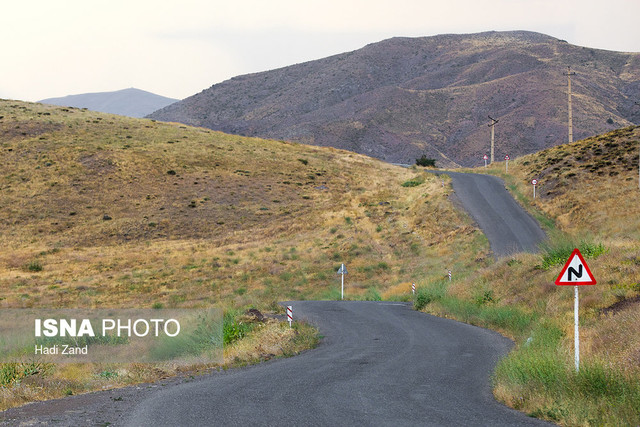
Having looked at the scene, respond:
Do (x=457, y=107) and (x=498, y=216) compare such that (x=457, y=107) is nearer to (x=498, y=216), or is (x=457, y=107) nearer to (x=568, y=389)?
(x=498, y=216)

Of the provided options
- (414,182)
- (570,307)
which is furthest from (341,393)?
(414,182)

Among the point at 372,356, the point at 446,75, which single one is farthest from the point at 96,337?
the point at 446,75

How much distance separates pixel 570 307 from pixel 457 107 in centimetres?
14569

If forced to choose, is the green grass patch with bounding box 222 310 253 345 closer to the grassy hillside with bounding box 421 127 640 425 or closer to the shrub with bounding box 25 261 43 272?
the grassy hillside with bounding box 421 127 640 425

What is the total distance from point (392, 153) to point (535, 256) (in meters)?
113

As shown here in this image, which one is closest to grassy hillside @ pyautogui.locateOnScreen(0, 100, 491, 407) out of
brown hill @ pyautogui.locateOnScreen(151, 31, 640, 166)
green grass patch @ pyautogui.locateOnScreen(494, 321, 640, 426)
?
green grass patch @ pyautogui.locateOnScreen(494, 321, 640, 426)

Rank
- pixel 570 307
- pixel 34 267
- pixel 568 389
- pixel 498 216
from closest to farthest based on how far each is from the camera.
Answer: pixel 568 389, pixel 570 307, pixel 34 267, pixel 498 216

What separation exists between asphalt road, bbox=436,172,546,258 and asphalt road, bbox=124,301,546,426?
18416 millimetres

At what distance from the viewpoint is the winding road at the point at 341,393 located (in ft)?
30.9

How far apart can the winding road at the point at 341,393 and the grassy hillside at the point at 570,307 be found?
806 mm

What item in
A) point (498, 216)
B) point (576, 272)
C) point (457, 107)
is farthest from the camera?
point (457, 107)

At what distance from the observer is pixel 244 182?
7338 centimetres

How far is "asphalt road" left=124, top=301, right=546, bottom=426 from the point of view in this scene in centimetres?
941

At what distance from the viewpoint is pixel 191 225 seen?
59156mm
